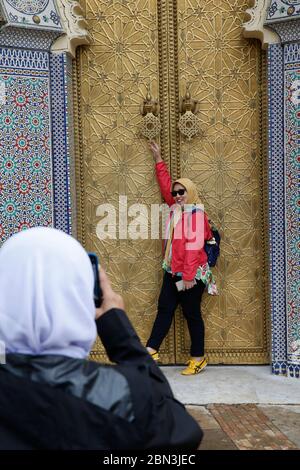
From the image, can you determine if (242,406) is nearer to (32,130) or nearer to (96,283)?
(32,130)

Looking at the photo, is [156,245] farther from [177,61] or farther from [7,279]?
[7,279]

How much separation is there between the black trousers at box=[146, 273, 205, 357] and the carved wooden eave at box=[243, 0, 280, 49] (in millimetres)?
1823

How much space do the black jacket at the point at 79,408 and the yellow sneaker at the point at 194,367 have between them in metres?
3.15

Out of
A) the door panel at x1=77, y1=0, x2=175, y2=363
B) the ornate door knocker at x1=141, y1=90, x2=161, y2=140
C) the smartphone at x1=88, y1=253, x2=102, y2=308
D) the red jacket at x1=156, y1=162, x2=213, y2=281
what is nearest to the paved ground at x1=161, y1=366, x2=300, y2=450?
the door panel at x1=77, y1=0, x2=175, y2=363

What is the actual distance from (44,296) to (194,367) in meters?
3.35

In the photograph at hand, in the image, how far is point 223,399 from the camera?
12.3ft

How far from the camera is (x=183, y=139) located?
4398 millimetres

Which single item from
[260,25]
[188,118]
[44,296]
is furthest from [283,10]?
[44,296]

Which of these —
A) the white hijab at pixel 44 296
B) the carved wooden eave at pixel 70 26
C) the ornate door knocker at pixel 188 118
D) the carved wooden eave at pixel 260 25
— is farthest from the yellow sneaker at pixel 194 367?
the white hijab at pixel 44 296

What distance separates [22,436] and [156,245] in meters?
3.46

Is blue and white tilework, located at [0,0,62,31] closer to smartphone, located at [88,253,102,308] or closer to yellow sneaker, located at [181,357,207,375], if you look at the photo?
yellow sneaker, located at [181,357,207,375]

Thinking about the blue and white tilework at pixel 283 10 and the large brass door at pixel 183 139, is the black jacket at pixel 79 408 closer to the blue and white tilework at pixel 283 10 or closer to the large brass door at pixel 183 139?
→ the large brass door at pixel 183 139

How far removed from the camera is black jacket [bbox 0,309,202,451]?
102 cm

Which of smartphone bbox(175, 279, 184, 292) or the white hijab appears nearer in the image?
the white hijab
